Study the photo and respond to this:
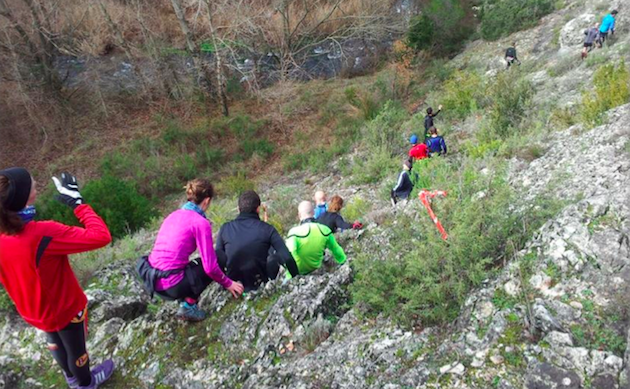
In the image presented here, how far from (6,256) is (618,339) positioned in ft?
10.6

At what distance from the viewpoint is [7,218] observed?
7.50ft

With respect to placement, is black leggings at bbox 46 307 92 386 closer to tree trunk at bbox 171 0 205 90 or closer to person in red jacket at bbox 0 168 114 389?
person in red jacket at bbox 0 168 114 389

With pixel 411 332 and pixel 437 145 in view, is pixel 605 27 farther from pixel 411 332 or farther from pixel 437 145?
pixel 411 332

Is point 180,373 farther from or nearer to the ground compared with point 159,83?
nearer to the ground

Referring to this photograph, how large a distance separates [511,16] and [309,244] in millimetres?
16015

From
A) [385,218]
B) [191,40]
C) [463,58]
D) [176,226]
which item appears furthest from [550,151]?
[191,40]

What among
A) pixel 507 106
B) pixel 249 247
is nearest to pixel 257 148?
pixel 507 106

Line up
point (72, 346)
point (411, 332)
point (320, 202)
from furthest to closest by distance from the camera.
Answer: point (320, 202), point (72, 346), point (411, 332)

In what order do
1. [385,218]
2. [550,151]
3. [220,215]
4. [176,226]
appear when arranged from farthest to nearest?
[220,215]
[550,151]
[385,218]
[176,226]

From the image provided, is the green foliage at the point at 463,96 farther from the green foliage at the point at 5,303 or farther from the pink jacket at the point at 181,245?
the green foliage at the point at 5,303

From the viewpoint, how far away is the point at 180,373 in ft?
9.91

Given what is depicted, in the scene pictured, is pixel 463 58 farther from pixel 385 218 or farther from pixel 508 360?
pixel 508 360

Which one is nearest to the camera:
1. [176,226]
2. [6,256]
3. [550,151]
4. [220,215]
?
[6,256]

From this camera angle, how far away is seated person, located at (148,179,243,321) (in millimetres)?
3217
